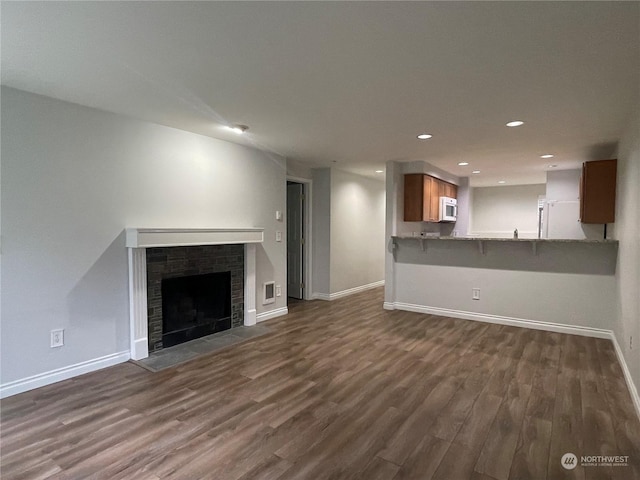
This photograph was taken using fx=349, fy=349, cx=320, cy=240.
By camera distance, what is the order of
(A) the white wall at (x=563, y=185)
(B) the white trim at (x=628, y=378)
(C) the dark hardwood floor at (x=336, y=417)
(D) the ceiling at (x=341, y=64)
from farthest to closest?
1. (A) the white wall at (x=563, y=185)
2. (B) the white trim at (x=628, y=378)
3. (C) the dark hardwood floor at (x=336, y=417)
4. (D) the ceiling at (x=341, y=64)

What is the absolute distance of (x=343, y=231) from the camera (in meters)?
6.57

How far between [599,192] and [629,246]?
159cm

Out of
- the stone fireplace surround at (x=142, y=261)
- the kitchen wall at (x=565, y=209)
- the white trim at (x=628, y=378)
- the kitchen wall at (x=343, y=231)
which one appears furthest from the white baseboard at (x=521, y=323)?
the stone fireplace surround at (x=142, y=261)

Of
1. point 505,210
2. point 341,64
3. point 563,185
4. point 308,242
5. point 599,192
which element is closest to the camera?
point 341,64

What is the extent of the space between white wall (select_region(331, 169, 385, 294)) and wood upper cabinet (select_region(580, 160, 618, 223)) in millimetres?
3613

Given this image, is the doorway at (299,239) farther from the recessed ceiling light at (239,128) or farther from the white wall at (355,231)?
the recessed ceiling light at (239,128)

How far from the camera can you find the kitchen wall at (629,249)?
8.82 feet

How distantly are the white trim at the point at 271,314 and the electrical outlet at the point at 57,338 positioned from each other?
2311 mm

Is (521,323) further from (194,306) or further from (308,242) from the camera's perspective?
(194,306)

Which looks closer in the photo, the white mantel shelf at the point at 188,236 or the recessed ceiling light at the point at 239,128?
the white mantel shelf at the point at 188,236

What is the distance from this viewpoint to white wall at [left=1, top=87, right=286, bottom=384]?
275 cm

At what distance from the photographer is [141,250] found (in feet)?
11.5

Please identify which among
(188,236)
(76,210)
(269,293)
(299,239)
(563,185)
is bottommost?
(269,293)

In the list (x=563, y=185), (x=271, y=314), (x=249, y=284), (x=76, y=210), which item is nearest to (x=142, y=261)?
(x=76, y=210)
